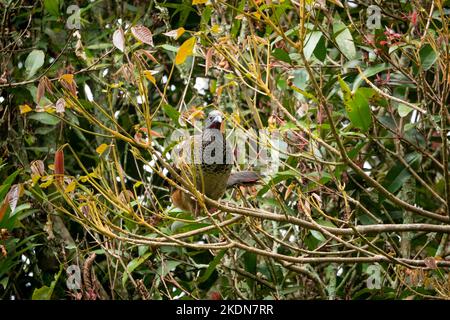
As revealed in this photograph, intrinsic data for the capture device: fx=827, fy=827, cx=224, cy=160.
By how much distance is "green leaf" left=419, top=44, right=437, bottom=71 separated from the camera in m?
3.08

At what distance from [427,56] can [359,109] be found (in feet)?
2.02

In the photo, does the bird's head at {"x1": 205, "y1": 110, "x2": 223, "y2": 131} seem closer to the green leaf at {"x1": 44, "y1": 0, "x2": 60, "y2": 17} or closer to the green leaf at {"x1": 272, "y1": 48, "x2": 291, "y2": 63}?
the green leaf at {"x1": 272, "y1": 48, "x2": 291, "y2": 63}

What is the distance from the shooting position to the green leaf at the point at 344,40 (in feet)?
10.5

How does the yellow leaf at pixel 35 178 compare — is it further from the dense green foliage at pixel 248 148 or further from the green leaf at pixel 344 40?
the green leaf at pixel 344 40

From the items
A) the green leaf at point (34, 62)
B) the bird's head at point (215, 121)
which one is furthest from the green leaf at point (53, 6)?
the bird's head at point (215, 121)

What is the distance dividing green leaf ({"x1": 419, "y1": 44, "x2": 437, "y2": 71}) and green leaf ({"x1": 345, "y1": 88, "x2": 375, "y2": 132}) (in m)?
0.52

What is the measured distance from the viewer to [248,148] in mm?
3447

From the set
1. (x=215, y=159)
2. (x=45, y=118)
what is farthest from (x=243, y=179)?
(x=45, y=118)

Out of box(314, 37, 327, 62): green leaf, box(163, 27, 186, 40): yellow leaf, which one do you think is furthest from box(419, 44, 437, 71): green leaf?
box(163, 27, 186, 40): yellow leaf

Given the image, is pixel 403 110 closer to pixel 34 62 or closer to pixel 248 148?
pixel 248 148

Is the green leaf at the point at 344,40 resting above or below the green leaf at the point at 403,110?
above
